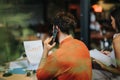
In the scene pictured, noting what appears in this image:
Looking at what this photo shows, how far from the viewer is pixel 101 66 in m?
2.21

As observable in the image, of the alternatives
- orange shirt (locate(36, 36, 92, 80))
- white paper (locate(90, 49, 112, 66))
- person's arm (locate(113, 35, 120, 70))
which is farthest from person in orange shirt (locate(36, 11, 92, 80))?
white paper (locate(90, 49, 112, 66))

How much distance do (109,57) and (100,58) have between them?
8cm

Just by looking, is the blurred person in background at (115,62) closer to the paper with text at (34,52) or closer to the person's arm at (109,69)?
the person's arm at (109,69)

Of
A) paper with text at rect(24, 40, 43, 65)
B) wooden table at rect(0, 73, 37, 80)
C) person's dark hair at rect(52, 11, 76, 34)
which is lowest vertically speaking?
wooden table at rect(0, 73, 37, 80)

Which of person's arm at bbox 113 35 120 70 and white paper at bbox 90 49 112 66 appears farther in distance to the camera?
white paper at bbox 90 49 112 66

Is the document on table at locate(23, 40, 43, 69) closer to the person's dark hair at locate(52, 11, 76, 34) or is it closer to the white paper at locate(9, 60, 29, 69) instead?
the white paper at locate(9, 60, 29, 69)

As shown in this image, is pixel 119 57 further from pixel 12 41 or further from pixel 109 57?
pixel 12 41

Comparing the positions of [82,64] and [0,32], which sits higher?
[0,32]

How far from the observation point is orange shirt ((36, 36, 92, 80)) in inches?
67.2

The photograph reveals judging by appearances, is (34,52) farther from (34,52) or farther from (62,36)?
(62,36)

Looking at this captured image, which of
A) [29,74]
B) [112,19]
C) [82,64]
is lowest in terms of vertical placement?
[29,74]

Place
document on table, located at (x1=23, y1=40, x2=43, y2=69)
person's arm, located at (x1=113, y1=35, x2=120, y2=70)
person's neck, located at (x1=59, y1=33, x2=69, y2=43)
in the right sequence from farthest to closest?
1. document on table, located at (x1=23, y1=40, x2=43, y2=69)
2. person's arm, located at (x1=113, y1=35, x2=120, y2=70)
3. person's neck, located at (x1=59, y1=33, x2=69, y2=43)

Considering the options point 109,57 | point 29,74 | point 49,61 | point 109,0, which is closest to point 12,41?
point 49,61

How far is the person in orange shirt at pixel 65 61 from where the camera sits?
1.71m
